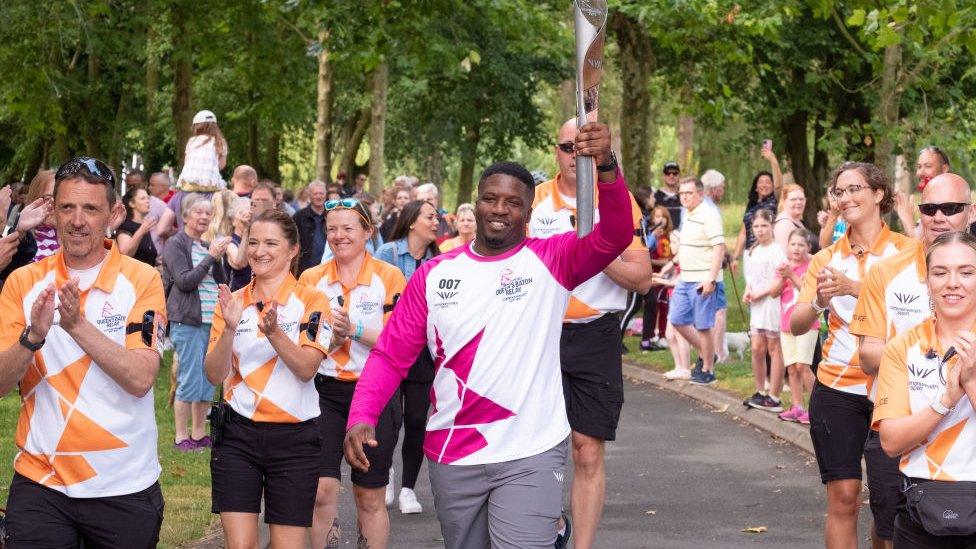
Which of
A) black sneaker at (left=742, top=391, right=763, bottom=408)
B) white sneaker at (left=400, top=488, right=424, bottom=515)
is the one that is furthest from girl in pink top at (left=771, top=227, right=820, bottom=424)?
white sneaker at (left=400, top=488, right=424, bottom=515)

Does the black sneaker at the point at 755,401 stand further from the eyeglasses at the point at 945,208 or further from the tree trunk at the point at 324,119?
the tree trunk at the point at 324,119

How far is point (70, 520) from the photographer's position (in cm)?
555

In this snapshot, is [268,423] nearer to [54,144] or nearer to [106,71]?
[106,71]

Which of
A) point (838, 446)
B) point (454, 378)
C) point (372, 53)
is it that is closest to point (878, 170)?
point (838, 446)

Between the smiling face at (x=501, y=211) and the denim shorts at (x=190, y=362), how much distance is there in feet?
23.3

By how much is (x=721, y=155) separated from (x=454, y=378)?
41.5 metres

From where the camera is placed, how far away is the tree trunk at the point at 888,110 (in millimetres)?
22781

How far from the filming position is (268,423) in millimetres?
6910

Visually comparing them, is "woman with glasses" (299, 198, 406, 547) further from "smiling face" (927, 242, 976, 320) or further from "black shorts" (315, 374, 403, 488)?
"smiling face" (927, 242, 976, 320)

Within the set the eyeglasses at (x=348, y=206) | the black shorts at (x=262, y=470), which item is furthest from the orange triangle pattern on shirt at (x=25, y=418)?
the eyeglasses at (x=348, y=206)

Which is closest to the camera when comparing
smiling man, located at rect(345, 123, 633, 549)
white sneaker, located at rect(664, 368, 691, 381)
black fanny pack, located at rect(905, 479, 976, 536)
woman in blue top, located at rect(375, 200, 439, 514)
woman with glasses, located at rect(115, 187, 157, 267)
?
black fanny pack, located at rect(905, 479, 976, 536)

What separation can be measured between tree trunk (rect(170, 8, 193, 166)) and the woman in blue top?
649 inches

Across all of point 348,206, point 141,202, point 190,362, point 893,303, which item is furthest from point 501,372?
point 141,202

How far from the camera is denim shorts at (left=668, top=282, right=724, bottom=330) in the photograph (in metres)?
16.3
